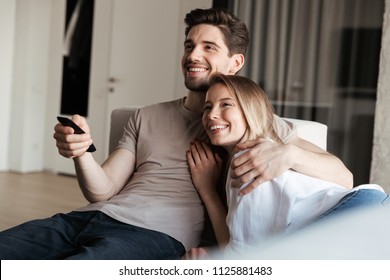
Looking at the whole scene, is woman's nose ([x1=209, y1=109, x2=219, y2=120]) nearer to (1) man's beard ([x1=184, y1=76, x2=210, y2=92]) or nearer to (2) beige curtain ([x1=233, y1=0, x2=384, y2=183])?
(1) man's beard ([x1=184, y1=76, x2=210, y2=92])

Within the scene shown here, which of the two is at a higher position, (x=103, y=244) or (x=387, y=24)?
(x=387, y=24)

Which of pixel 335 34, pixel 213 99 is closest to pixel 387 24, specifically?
pixel 335 34

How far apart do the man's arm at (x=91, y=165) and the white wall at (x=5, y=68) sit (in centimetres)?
371

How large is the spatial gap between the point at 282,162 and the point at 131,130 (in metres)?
0.60

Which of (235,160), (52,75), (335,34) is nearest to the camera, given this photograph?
(235,160)

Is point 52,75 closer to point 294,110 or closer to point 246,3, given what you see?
point 246,3

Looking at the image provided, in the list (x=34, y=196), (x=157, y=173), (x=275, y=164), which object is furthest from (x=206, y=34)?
(x=34, y=196)

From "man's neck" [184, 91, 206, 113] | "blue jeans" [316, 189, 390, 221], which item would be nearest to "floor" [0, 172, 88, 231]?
"man's neck" [184, 91, 206, 113]

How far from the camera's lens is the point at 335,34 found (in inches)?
136

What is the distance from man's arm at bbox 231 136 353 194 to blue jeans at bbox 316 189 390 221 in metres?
0.17

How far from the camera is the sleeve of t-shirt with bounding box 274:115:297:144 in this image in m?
1.59

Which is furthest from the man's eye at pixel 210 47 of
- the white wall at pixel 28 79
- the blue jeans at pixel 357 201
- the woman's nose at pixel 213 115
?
the white wall at pixel 28 79

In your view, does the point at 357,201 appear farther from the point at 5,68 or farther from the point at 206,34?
the point at 5,68

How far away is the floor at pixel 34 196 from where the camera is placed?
3.40 metres
